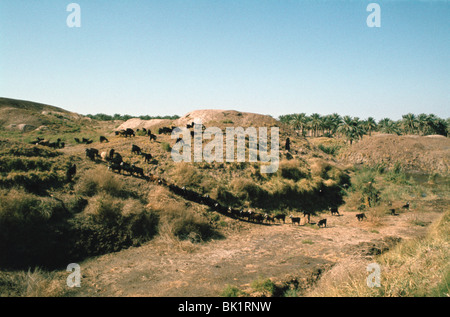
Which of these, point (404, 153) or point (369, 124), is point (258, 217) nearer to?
point (404, 153)

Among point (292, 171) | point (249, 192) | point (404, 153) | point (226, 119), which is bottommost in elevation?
point (249, 192)

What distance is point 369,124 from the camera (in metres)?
67.9

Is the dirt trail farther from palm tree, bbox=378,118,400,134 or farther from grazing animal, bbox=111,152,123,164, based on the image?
palm tree, bbox=378,118,400,134

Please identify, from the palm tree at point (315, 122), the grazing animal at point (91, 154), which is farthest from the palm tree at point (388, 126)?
the grazing animal at point (91, 154)

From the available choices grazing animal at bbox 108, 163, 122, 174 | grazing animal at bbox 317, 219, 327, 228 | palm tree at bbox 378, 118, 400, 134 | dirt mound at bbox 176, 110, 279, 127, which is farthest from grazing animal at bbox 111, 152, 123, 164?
palm tree at bbox 378, 118, 400, 134

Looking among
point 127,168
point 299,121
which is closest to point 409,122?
point 299,121

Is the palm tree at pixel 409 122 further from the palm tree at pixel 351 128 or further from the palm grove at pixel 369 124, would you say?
the palm tree at pixel 351 128

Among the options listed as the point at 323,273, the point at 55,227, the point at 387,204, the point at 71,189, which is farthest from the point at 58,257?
the point at 387,204

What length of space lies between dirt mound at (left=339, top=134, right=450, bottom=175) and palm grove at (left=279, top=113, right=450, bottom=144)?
16.6m

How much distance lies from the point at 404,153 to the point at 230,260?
Result: 41886mm

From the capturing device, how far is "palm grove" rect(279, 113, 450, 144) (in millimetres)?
61000

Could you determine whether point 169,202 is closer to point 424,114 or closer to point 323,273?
point 323,273

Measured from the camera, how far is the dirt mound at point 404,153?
3672cm
